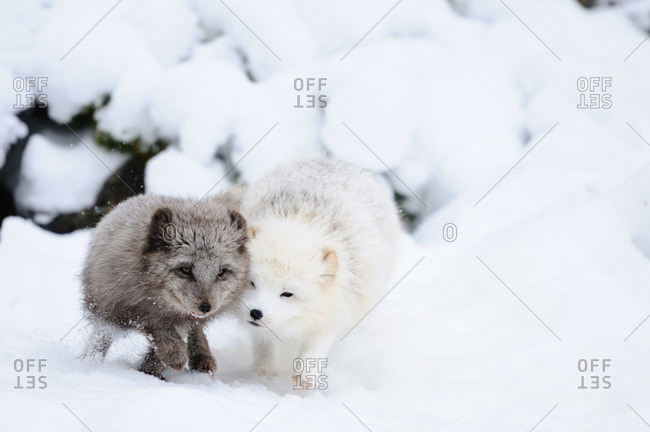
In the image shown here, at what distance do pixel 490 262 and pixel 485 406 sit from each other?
7.07ft

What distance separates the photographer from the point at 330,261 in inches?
172

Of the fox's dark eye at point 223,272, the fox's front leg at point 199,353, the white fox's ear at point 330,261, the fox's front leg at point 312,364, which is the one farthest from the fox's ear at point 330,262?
the fox's front leg at point 199,353

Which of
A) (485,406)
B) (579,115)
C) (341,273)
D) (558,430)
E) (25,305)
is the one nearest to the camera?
(558,430)

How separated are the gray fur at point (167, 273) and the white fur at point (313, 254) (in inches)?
11.2

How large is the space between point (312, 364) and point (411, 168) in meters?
3.64

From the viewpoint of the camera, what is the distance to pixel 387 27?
8641 mm

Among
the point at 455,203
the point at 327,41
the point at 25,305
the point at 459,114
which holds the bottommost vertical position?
the point at 25,305

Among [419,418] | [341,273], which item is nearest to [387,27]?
[341,273]

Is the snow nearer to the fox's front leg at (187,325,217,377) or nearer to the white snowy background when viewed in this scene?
the white snowy background

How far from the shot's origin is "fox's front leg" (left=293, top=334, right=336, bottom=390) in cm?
435

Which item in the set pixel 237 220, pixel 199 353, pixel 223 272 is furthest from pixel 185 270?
pixel 199 353

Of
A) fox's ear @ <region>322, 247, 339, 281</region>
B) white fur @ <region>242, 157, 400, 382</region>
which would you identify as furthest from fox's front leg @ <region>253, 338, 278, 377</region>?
fox's ear @ <region>322, 247, 339, 281</region>

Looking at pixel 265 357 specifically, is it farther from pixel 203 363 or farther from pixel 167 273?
→ pixel 167 273

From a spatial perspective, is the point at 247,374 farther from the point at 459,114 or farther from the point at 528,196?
the point at 459,114
